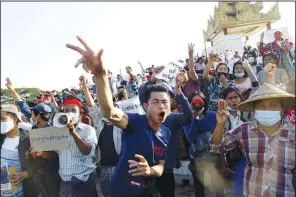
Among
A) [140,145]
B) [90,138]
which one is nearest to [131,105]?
[90,138]

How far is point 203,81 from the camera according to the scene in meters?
5.85

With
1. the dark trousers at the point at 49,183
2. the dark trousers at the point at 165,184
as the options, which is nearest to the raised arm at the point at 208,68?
the dark trousers at the point at 165,184

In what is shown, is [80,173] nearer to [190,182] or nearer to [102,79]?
[102,79]

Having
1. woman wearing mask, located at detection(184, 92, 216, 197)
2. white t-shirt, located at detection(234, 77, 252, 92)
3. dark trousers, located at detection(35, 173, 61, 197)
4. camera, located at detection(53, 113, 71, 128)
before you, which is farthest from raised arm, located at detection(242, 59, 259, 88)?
dark trousers, located at detection(35, 173, 61, 197)

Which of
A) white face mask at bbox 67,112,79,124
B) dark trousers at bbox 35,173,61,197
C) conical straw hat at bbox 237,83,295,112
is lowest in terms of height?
dark trousers at bbox 35,173,61,197

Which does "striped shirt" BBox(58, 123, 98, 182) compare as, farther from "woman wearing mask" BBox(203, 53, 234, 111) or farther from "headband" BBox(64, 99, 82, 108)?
"woman wearing mask" BBox(203, 53, 234, 111)

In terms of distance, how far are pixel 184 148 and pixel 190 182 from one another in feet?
5.40

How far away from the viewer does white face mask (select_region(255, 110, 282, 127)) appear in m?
2.54

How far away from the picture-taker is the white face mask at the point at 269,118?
2.54 meters

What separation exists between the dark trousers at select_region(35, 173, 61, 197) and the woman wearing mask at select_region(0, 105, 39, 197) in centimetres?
28

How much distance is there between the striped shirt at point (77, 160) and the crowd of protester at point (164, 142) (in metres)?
0.01

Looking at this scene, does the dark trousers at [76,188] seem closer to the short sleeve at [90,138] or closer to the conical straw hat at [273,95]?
the short sleeve at [90,138]

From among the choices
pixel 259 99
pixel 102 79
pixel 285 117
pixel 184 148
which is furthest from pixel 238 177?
pixel 102 79

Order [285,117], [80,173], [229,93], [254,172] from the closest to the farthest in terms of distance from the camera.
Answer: [254,172], [285,117], [80,173], [229,93]
